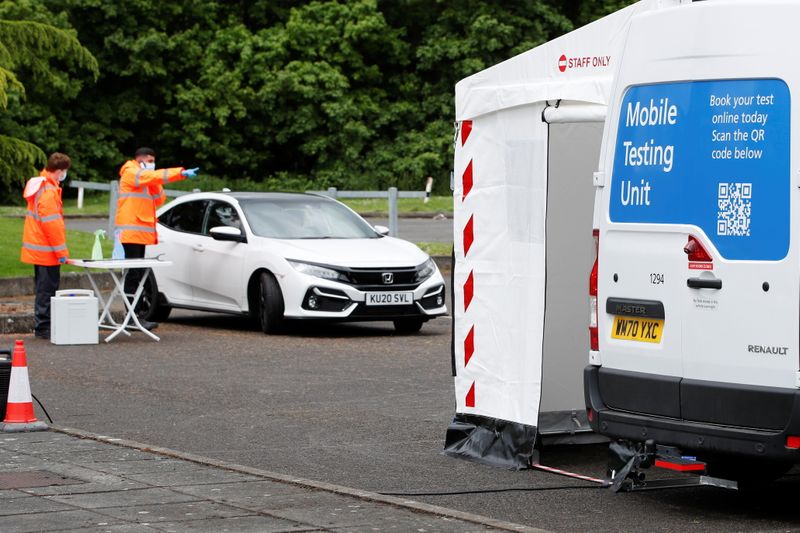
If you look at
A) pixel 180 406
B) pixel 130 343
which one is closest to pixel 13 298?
pixel 130 343

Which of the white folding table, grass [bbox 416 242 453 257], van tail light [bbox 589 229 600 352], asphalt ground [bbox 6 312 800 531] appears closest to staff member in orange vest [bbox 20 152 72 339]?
the white folding table

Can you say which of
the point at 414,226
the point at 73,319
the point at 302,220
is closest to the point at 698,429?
the point at 73,319

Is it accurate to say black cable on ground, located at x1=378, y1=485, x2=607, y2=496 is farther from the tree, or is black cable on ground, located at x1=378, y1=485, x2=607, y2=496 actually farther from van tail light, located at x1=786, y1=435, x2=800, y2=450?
the tree

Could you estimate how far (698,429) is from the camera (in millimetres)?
7465

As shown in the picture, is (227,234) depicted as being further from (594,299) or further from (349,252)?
(594,299)

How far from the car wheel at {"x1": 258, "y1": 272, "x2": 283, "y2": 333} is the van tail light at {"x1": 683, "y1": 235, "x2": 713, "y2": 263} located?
9.19m

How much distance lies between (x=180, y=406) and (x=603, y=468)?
12.4 ft

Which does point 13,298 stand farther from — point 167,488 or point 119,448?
point 167,488

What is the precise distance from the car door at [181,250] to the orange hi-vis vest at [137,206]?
719 millimetres

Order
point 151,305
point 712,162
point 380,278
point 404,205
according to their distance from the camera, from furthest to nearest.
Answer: point 404,205, point 151,305, point 380,278, point 712,162

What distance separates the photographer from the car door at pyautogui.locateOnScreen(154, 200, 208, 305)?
17.6 meters

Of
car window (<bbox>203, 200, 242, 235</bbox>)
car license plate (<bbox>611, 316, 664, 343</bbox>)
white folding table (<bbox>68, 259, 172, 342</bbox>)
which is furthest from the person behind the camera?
car window (<bbox>203, 200, 242, 235</bbox>)

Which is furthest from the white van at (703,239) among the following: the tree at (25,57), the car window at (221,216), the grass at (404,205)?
the grass at (404,205)

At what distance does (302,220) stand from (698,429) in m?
10.4
